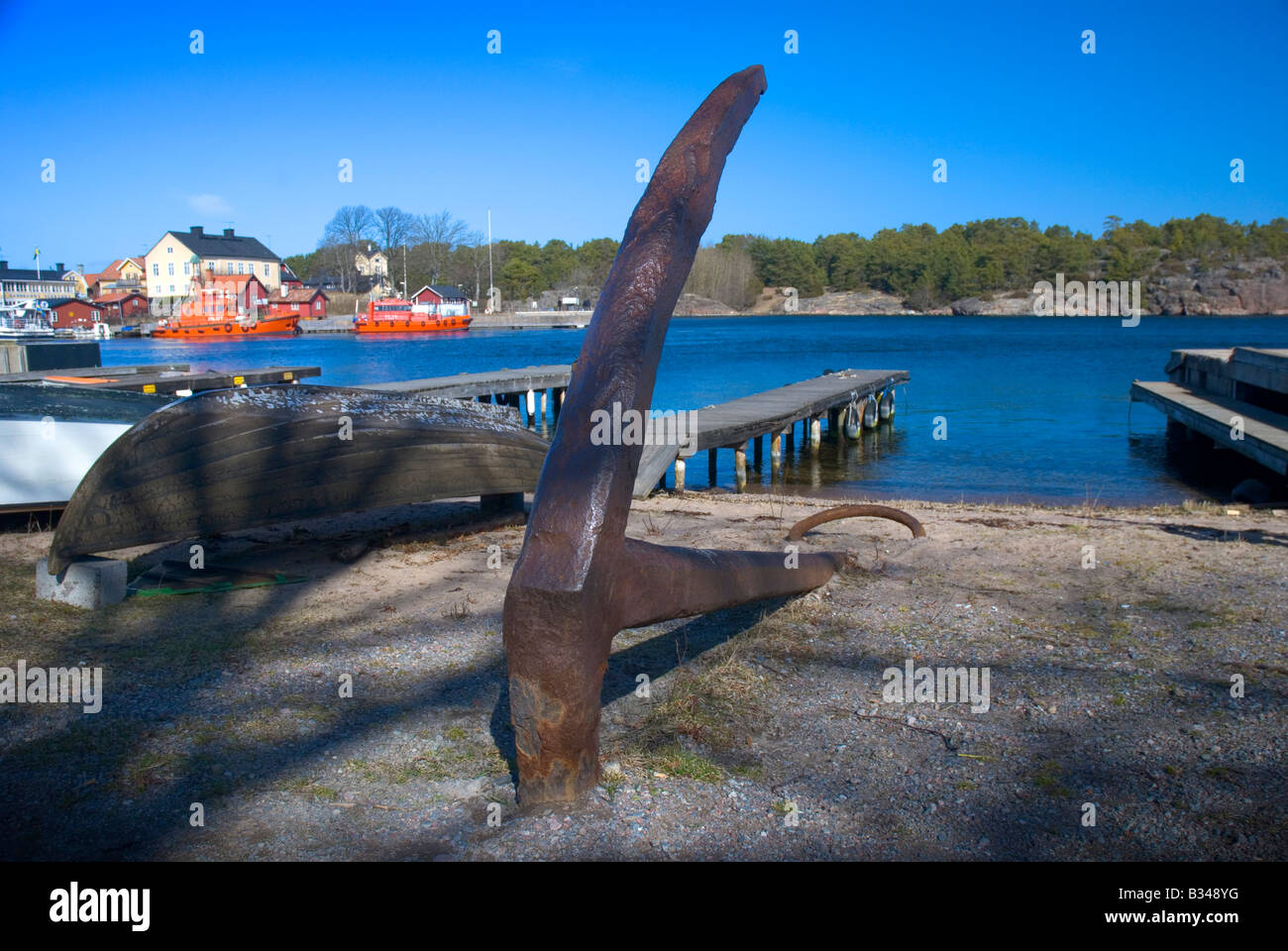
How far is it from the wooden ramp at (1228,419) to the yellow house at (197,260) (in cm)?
9131

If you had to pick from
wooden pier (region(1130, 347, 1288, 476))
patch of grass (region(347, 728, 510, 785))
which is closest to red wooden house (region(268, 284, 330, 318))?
wooden pier (region(1130, 347, 1288, 476))

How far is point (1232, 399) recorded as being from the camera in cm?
1823

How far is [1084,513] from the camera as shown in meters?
10.0

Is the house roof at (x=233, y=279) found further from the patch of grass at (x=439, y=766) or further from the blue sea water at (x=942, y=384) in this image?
the patch of grass at (x=439, y=766)

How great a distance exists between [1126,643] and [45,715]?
15.5ft

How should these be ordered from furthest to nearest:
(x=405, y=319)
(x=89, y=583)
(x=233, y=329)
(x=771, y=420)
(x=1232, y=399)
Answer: (x=405, y=319)
(x=233, y=329)
(x=1232, y=399)
(x=771, y=420)
(x=89, y=583)

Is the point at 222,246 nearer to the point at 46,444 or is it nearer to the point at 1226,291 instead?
the point at 46,444

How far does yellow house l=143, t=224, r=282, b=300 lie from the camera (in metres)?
93.6

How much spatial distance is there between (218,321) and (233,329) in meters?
1.26

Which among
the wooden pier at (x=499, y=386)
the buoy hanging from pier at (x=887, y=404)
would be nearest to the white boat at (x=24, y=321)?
the wooden pier at (x=499, y=386)

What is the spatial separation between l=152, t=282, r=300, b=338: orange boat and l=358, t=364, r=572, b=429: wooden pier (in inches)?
2277

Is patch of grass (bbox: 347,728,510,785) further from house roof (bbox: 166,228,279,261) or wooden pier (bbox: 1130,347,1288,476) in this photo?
house roof (bbox: 166,228,279,261)

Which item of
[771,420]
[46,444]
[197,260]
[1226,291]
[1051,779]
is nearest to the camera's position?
[1051,779]

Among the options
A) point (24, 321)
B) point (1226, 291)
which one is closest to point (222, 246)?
point (24, 321)
